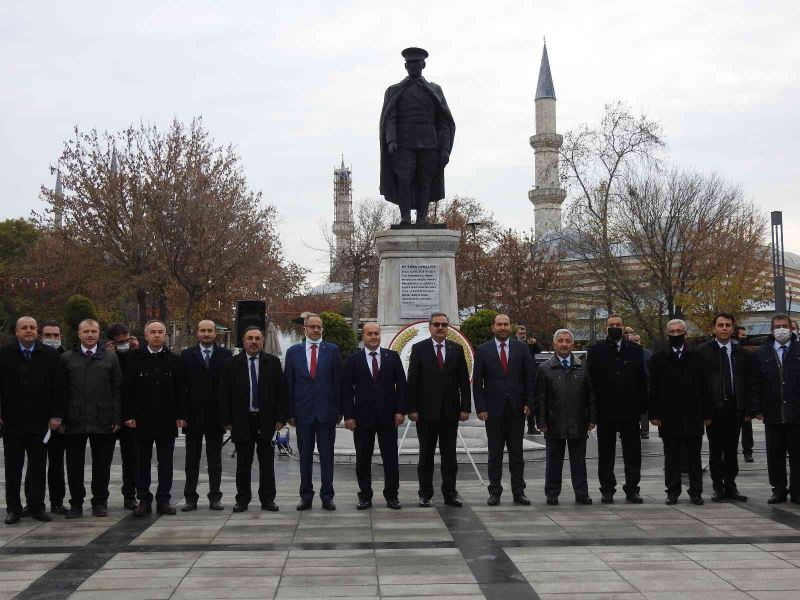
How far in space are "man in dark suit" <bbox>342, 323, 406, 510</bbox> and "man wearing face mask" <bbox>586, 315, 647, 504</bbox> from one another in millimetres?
1989

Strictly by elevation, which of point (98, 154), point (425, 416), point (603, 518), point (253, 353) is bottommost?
point (603, 518)

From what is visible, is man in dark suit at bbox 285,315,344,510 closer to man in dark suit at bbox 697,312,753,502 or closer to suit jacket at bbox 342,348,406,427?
suit jacket at bbox 342,348,406,427

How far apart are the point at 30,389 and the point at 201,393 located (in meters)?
1.54

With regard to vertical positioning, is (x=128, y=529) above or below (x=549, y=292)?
below

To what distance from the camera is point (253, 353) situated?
30.7 feet

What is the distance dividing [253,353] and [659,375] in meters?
4.03

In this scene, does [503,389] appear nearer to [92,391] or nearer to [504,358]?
[504,358]

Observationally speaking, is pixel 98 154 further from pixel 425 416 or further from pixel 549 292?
pixel 425 416

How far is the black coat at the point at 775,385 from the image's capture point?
9438 millimetres

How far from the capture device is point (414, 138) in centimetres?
1527

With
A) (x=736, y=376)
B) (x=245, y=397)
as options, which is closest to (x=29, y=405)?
(x=245, y=397)

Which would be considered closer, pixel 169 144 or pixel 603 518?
pixel 603 518

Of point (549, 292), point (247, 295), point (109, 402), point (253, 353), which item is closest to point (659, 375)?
point (253, 353)

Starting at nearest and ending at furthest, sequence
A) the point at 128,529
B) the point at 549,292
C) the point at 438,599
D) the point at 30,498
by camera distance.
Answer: the point at 438,599 < the point at 128,529 < the point at 30,498 < the point at 549,292
